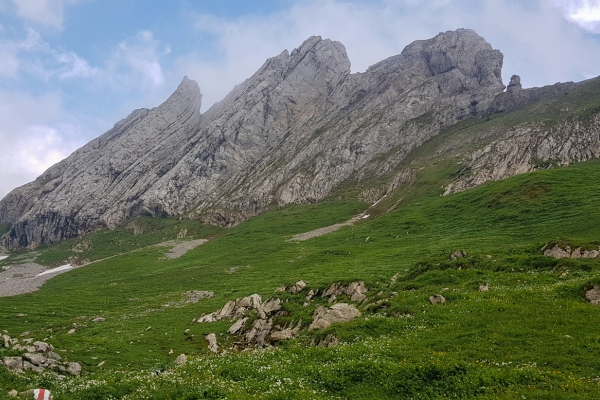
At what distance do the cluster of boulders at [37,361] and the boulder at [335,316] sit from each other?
51.0ft

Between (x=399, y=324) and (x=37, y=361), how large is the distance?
68.8 ft

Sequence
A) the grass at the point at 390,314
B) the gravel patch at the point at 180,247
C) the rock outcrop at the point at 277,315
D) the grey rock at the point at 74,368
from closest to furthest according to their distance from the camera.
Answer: the grass at the point at 390,314
the grey rock at the point at 74,368
the rock outcrop at the point at 277,315
the gravel patch at the point at 180,247

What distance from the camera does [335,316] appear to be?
26.9 metres

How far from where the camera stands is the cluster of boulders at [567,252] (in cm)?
3159

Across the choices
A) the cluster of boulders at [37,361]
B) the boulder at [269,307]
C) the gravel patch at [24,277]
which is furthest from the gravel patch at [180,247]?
the cluster of boulders at [37,361]

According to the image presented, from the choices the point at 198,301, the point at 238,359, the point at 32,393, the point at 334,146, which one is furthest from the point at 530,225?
the point at 334,146

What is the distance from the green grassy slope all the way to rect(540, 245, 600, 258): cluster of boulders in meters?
1.30

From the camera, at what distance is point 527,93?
19138cm

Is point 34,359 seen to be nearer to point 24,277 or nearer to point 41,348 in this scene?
point 41,348

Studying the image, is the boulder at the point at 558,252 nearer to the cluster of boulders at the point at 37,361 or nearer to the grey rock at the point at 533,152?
the cluster of boulders at the point at 37,361

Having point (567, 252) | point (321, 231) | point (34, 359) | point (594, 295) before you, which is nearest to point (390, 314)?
point (594, 295)

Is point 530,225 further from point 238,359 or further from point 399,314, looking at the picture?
point 238,359

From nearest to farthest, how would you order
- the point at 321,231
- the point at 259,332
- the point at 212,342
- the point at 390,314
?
the point at 390,314 → the point at 212,342 → the point at 259,332 → the point at 321,231

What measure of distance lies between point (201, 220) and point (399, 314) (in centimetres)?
15974
